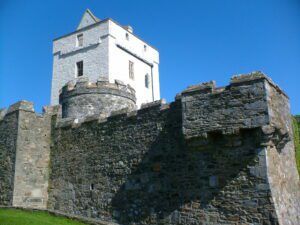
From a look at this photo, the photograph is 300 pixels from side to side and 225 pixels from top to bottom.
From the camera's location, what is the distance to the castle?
388 inches

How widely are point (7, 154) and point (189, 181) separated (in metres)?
8.20

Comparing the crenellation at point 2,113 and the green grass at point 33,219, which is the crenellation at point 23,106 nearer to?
the crenellation at point 2,113

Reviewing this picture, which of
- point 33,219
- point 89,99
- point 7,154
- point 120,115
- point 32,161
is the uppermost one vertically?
point 89,99

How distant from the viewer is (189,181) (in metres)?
11.0

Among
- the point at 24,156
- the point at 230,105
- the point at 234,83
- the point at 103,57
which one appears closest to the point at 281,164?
the point at 230,105

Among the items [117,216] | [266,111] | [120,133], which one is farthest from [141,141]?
[266,111]

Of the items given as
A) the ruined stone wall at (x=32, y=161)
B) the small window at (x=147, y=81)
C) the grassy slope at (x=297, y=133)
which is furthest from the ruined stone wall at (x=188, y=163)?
the small window at (x=147, y=81)

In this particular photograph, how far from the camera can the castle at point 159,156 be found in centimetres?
986

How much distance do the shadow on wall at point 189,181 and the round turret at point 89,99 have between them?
4.95 m

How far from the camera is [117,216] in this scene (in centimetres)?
1261

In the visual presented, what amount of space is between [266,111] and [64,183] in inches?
339

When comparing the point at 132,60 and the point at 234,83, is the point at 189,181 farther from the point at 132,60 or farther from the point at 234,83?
the point at 132,60

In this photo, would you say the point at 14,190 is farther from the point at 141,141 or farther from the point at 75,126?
the point at 141,141

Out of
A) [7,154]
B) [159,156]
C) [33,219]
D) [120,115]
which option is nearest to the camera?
[33,219]
